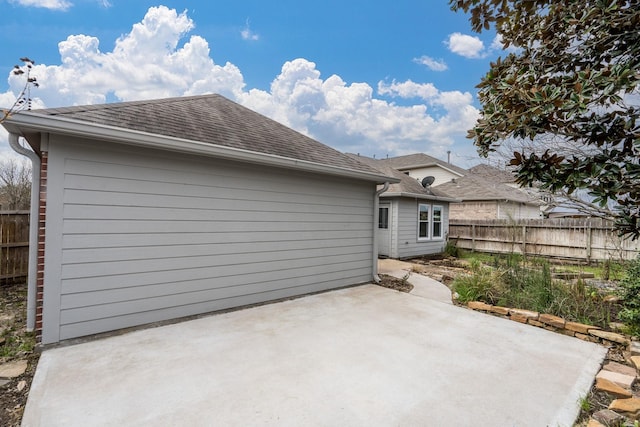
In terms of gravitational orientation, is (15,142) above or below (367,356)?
above

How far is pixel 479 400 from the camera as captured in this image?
109 inches

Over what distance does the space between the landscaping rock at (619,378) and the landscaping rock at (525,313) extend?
5.37ft

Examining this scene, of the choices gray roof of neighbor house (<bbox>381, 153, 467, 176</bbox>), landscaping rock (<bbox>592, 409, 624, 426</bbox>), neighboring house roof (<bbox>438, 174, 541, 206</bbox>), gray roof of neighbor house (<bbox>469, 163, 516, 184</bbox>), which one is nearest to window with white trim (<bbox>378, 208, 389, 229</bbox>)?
gray roof of neighbor house (<bbox>469, 163, 516, 184</bbox>)

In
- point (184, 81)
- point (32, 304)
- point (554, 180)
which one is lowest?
point (32, 304)

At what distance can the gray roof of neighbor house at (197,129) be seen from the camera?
3617 mm

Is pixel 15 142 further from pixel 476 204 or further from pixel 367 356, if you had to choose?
pixel 476 204

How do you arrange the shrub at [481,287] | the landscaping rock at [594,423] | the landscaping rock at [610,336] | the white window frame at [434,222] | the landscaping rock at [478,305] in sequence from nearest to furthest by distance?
the landscaping rock at [594,423] → the landscaping rock at [610,336] → the landscaping rock at [478,305] → the shrub at [481,287] → the white window frame at [434,222]

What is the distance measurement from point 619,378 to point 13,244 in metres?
9.86

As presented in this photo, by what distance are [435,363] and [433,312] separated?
6.43 ft

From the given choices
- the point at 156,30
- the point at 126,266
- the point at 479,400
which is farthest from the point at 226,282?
the point at 156,30

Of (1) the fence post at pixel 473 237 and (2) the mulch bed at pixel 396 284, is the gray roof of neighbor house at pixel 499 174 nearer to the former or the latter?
(2) the mulch bed at pixel 396 284

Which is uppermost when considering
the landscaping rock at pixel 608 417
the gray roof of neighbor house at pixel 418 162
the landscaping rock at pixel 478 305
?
the gray roof of neighbor house at pixel 418 162

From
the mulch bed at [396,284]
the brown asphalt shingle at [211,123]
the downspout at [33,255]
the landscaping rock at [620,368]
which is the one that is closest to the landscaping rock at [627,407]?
the landscaping rock at [620,368]

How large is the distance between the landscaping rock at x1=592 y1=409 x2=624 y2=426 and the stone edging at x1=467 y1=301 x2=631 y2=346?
211 cm
